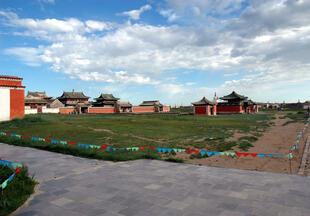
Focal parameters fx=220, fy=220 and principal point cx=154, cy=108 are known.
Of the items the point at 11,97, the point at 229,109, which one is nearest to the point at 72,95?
the point at 11,97

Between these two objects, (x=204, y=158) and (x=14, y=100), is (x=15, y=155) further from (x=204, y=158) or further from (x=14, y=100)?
(x=14, y=100)

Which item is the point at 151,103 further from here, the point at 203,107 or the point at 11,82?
the point at 11,82

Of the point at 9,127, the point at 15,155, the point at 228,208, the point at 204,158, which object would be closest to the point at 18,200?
the point at 228,208

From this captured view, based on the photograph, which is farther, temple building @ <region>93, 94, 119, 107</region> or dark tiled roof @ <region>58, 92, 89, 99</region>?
dark tiled roof @ <region>58, 92, 89, 99</region>

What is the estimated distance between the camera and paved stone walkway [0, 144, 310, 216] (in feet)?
15.0

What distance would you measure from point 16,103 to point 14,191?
2577 cm

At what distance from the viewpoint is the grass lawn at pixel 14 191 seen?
457 cm

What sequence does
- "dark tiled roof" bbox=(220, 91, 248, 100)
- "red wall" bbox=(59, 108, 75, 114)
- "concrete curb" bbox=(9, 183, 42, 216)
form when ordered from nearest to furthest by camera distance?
"concrete curb" bbox=(9, 183, 42, 216)
"dark tiled roof" bbox=(220, 91, 248, 100)
"red wall" bbox=(59, 108, 75, 114)

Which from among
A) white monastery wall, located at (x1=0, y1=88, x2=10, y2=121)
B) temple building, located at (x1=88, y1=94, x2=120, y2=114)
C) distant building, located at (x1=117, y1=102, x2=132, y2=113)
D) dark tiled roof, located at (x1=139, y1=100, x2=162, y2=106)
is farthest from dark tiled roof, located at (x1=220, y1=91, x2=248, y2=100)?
white monastery wall, located at (x1=0, y1=88, x2=10, y2=121)

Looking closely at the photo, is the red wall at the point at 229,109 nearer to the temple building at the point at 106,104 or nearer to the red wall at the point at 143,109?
the red wall at the point at 143,109

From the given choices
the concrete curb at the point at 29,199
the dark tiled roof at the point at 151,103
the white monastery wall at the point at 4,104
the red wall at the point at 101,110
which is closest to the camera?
the concrete curb at the point at 29,199

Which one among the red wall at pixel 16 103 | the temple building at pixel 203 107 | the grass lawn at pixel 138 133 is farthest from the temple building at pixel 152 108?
the grass lawn at pixel 138 133

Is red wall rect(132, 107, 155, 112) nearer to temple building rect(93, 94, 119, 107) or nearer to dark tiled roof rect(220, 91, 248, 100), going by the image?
temple building rect(93, 94, 119, 107)

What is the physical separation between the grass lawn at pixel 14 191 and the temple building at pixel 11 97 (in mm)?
23980
